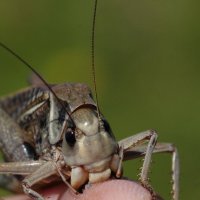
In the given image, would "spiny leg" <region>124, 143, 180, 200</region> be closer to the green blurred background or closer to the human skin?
the human skin

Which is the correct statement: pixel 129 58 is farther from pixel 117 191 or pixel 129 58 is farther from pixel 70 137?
pixel 117 191

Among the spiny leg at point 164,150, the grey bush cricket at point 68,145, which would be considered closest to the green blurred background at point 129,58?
the grey bush cricket at point 68,145

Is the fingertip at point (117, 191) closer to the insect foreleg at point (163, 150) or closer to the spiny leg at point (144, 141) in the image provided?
the spiny leg at point (144, 141)

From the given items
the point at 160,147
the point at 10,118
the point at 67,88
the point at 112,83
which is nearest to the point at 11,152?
the point at 10,118

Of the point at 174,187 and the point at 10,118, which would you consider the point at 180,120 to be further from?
the point at 174,187

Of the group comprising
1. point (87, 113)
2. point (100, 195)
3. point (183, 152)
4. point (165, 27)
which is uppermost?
point (87, 113)

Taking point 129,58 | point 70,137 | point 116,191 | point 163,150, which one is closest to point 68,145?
point 70,137
